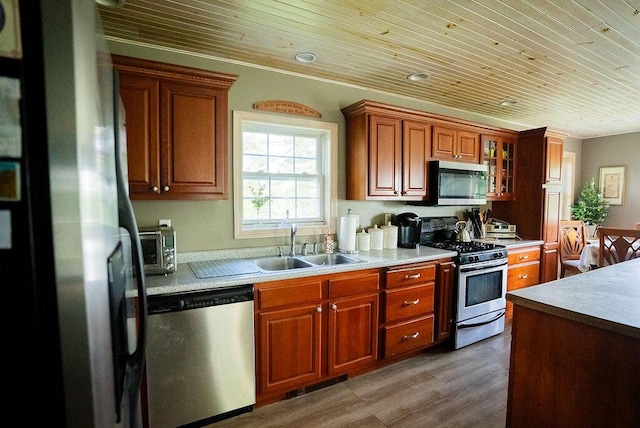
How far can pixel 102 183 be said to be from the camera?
683 millimetres

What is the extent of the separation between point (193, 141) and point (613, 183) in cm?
672

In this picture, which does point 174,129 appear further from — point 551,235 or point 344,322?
point 551,235

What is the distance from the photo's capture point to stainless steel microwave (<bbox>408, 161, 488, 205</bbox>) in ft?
11.0

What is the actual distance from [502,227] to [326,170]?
2.58 metres

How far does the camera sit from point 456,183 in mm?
3479

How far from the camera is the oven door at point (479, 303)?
3.01m

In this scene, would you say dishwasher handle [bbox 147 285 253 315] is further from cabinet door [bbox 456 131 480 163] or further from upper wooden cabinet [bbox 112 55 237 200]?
cabinet door [bbox 456 131 480 163]

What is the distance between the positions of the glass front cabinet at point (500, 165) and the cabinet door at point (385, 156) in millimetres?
1430

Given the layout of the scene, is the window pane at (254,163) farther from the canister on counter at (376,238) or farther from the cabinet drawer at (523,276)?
the cabinet drawer at (523,276)

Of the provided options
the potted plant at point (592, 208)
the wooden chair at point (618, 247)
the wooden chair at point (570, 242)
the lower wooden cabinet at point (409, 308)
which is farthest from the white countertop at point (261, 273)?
the potted plant at point (592, 208)

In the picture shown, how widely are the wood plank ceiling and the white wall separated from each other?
8.88 feet

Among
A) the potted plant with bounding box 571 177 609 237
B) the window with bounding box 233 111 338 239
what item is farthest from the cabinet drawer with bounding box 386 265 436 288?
the potted plant with bounding box 571 177 609 237

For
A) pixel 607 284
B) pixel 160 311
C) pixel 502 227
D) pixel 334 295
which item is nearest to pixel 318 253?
pixel 334 295

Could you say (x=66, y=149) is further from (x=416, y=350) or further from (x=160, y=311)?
(x=416, y=350)
